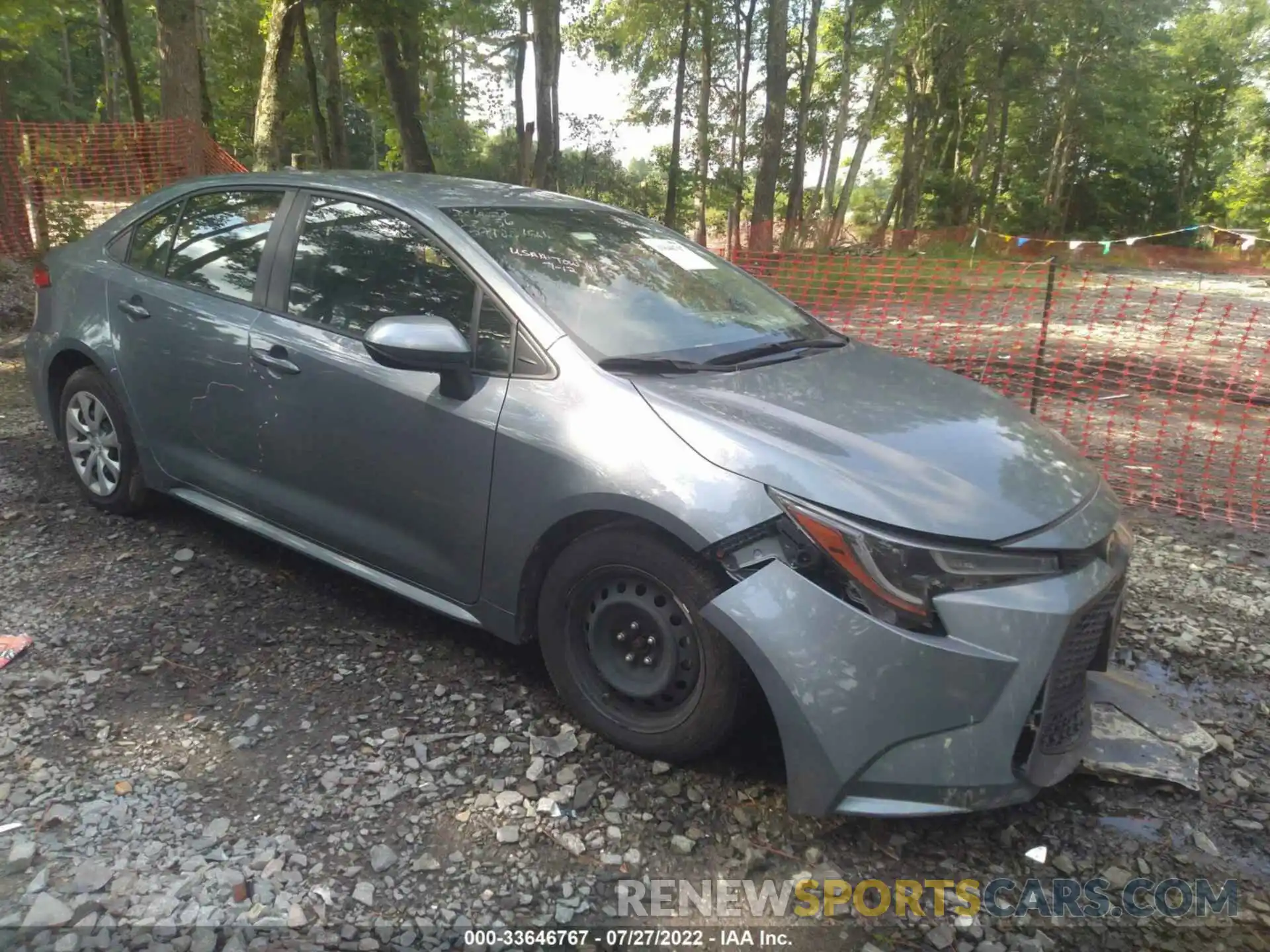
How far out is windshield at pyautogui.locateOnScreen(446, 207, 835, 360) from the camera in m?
2.86

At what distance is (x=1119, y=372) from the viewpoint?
29.1 ft

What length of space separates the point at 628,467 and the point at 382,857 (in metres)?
1.18

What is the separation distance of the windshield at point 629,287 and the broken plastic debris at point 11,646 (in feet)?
6.95

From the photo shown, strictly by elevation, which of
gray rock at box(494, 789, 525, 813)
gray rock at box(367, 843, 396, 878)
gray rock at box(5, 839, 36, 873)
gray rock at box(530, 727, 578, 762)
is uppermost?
gray rock at box(5, 839, 36, 873)

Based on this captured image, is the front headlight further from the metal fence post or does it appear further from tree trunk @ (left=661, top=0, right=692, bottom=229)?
tree trunk @ (left=661, top=0, right=692, bottom=229)

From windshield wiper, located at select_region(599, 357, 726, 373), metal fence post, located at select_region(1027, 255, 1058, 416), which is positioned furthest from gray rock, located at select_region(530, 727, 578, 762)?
metal fence post, located at select_region(1027, 255, 1058, 416)

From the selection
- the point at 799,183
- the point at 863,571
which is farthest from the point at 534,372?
the point at 799,183

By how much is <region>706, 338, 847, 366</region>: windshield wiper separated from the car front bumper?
947 millimetres

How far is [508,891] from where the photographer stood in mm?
2145

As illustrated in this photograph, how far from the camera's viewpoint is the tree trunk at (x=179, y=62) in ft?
34.2

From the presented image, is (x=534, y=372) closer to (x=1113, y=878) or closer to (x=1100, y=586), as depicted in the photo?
(x=1100, y=586)

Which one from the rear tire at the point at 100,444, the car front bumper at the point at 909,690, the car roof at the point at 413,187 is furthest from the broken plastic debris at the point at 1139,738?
the rear tire at the point at 100,444

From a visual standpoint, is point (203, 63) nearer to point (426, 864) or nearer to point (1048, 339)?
point (1048, 339)

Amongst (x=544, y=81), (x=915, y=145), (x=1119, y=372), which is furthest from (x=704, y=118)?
(x=1119, y=372)
